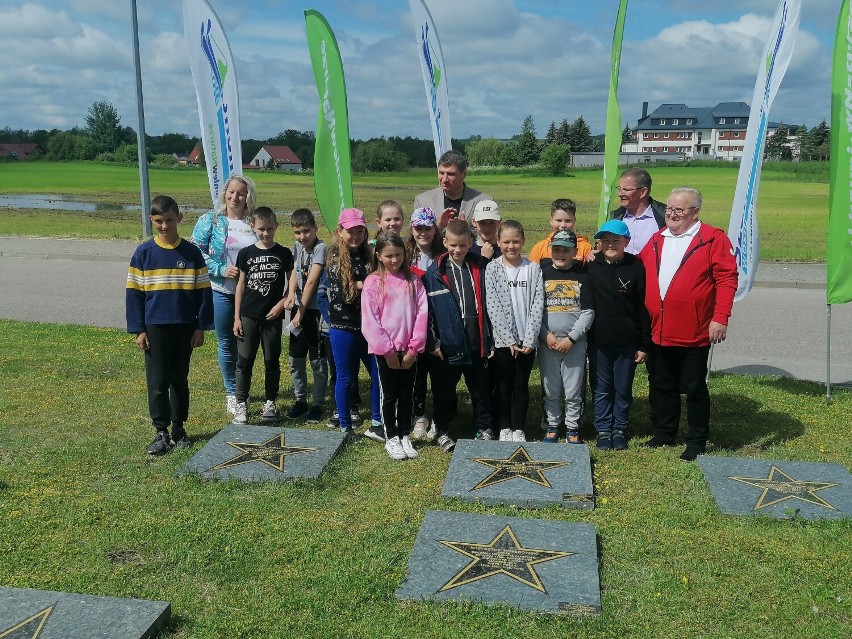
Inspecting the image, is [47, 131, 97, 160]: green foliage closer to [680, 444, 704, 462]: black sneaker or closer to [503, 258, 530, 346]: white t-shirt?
[503, 258, 530, 346]: white t-shirt

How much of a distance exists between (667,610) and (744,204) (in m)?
4.25

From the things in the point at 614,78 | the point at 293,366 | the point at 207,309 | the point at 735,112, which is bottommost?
the point at 293,366

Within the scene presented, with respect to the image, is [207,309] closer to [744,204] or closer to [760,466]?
[760,466]

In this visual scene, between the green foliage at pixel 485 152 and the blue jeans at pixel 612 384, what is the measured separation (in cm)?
6377

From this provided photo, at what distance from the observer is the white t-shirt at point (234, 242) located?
6199 millimetres

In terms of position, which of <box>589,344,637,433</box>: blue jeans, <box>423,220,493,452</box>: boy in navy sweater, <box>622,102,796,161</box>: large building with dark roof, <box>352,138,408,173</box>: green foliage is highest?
<box>622,102,796,161</box>: large building with dark roof

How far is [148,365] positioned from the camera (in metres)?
5.59

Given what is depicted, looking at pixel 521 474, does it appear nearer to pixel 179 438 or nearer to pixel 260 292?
pixel 260 292

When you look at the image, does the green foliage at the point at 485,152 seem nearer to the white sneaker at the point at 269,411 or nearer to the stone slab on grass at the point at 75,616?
the white sneaker at the point at 269,411

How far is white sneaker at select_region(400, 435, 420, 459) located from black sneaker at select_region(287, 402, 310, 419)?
1213mm

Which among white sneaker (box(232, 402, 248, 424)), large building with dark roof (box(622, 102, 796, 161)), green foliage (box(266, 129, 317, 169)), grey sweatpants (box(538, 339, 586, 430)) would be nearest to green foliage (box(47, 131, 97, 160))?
green foliage (box(266, 129, 317, 169))

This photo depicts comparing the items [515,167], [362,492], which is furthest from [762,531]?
[515,167]

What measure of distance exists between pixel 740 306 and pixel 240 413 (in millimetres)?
8571

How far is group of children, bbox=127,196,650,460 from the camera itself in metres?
5.43
